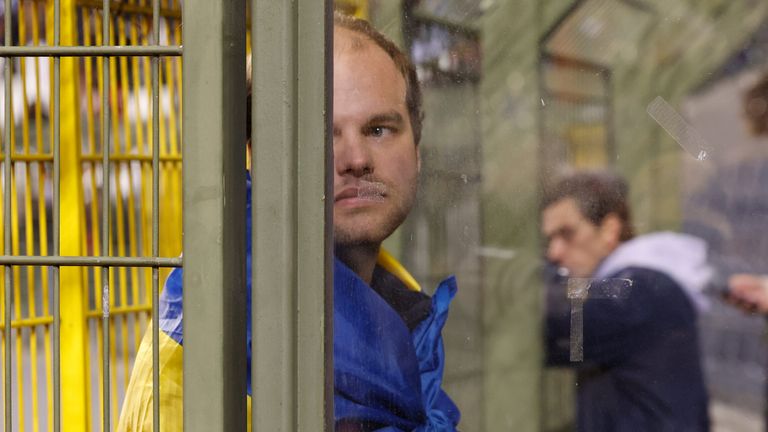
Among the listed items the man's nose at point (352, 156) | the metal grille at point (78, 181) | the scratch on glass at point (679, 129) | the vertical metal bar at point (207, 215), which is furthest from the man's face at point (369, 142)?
the metal grille at point (78, 181)

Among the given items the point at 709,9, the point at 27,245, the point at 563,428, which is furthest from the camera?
the point at 27,245

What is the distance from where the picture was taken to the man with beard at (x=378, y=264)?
153 centimetres

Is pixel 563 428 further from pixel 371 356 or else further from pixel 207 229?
pixel 207 229

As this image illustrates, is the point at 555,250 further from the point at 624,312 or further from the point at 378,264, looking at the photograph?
the point at 378,264

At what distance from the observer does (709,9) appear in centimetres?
139

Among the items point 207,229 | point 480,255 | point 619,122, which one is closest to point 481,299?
point 480,255

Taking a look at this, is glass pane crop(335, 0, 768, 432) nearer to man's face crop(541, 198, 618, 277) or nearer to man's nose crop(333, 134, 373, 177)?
man's face crop(541, 198, 618, 277)

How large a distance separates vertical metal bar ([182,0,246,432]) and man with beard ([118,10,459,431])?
21 cm

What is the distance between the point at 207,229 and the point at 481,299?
54 cm

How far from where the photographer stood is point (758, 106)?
136 cm

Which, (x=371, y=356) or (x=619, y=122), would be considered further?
(x=371, y=356)

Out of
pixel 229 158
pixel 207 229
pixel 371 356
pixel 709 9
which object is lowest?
pixel 371 356

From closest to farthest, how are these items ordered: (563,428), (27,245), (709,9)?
(709,9), (563,428), (27,245)

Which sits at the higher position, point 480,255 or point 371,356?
point 480,255
